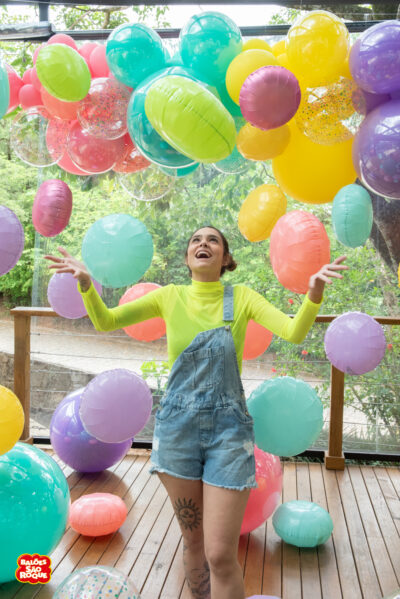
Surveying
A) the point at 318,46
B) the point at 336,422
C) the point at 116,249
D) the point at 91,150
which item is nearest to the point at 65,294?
the point at 116,249

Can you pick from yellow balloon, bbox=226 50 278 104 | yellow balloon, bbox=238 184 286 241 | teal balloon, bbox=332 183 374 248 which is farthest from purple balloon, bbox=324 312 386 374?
yellow balloon, bbox=226 50 278 104

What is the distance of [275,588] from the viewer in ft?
7.16

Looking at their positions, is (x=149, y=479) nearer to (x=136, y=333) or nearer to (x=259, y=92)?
(x=136, y=333)

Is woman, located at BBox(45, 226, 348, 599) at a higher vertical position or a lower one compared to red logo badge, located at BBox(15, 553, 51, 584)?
higher

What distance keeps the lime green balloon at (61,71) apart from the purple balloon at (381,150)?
37.9 inches

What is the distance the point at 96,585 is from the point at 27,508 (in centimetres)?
52

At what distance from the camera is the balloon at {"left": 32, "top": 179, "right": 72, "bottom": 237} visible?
2217mm

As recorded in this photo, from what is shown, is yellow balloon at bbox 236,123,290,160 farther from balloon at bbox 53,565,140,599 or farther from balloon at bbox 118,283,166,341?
balloon at bbox 53,565,140,599

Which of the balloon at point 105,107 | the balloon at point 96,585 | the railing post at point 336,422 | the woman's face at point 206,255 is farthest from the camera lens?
the railing post at point 336,422

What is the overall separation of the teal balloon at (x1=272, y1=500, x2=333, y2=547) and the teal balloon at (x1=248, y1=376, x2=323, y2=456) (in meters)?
0.47

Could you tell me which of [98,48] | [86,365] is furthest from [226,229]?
[98,48]

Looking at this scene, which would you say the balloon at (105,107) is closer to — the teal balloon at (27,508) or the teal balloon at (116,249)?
the teal balloon at (116,249)

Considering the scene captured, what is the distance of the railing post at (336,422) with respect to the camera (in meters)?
3.41

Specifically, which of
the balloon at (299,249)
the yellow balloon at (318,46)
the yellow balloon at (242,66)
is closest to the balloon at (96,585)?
the balloon at (299,249)
